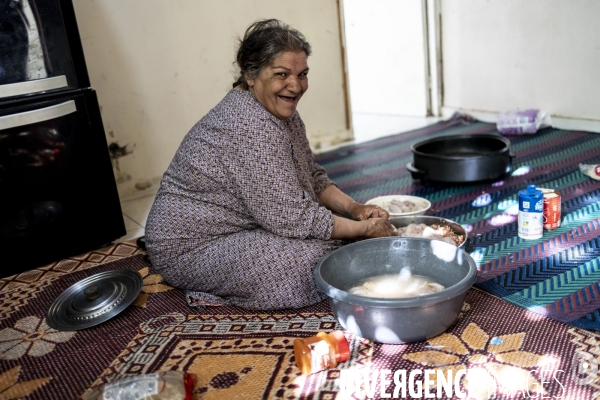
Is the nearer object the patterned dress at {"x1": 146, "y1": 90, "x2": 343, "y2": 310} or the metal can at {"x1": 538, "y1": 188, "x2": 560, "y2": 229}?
the patterned dress at {"x1": 146, "y1": 90, "x2": 343, "y2": 310}

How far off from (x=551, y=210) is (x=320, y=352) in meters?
1.23

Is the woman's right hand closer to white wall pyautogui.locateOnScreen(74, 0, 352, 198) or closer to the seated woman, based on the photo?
the seated woman

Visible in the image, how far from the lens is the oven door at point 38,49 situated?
2186 millimetres

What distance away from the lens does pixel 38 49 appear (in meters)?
2.27

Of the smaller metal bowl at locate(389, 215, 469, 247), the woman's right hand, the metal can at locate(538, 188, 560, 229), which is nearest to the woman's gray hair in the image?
the woman's right hand

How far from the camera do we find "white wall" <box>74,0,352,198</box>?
10.2 ft

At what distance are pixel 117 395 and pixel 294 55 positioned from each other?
1.08 m

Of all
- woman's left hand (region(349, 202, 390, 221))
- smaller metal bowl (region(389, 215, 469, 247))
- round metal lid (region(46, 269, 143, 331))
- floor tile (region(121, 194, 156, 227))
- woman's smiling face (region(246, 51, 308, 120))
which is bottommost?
floor tile (region(121, 194, 156, 227))

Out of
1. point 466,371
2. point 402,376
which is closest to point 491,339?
point 466,371

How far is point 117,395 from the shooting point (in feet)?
4.48

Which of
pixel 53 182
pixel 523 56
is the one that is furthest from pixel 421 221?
pixel 523 56

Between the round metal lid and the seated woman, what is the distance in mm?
162

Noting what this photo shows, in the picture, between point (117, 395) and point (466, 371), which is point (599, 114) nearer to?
point (466, 371)

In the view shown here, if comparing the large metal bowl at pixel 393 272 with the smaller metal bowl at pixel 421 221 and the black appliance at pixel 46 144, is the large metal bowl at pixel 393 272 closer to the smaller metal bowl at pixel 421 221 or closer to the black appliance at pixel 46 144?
the smaller metal bowl at pixel 421 221
